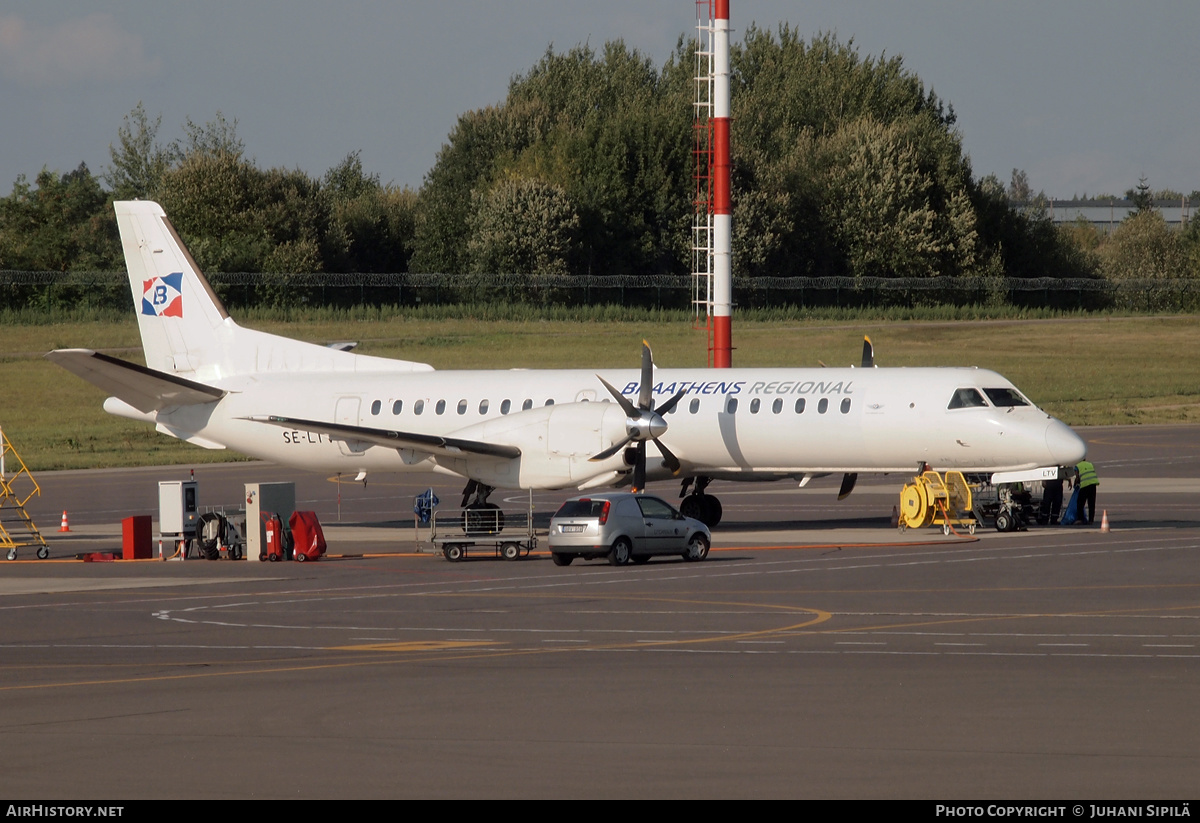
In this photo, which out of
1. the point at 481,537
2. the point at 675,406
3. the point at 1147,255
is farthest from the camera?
the point at 1147,255

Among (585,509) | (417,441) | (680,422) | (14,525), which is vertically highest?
(680,422)

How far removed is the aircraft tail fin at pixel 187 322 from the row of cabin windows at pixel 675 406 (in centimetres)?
216

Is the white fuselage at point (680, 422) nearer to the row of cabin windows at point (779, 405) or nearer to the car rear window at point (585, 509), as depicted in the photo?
the row of cabin windows at point (779, 405)

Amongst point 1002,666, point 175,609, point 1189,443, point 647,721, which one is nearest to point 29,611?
point 175,609

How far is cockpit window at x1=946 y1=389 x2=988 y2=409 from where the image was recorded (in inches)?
1251

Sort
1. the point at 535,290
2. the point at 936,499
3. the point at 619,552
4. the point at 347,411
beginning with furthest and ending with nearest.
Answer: the point at 535,290, the point at 347,411, the point at 936,499, the point at 619,552

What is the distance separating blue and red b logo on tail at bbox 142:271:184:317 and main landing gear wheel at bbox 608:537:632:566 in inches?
639

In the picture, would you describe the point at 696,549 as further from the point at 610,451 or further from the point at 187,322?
the point at 187,322

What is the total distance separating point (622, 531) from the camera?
2766cm

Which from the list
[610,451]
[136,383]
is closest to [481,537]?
[610,451]

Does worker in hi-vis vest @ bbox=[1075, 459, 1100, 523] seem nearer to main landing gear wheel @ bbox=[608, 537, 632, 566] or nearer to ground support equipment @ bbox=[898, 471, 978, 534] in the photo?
ground support equipment @ bbox=[898, 471, 978, 534]

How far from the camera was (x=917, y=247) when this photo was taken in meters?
97.9

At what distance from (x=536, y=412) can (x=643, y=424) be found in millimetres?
2895

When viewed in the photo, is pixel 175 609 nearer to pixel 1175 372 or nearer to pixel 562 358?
pixel 562 358
